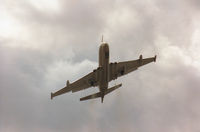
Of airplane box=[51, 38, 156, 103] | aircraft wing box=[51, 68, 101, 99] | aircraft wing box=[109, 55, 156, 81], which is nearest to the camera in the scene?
airplane box=[51, 38, 156, 103]

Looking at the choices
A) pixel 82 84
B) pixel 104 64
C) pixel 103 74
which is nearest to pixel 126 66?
pixel 103 74

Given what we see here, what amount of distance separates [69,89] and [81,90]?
14.6ft

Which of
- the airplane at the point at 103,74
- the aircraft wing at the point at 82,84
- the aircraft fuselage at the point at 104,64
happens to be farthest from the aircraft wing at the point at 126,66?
the aircraft wing at the point at 82,84

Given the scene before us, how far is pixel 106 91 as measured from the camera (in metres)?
138

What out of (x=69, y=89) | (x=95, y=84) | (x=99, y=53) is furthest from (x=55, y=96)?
(x=99, y=53)

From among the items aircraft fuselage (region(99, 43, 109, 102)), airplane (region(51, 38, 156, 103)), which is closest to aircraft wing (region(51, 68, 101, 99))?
airplane (region(51, 38, 156, 103))

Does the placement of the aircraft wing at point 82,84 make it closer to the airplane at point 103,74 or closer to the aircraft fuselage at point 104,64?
the airplane at point 103,74

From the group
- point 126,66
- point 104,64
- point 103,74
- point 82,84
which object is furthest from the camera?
point 82,84

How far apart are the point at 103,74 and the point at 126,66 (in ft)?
39.1

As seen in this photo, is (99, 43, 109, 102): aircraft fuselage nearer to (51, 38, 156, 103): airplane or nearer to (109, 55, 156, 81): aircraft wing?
(51, 38, 156, 103): airplane

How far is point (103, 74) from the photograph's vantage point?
131250 millimetres

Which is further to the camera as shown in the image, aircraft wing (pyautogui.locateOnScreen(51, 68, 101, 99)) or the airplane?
aircraft wing (pyautogui.locateOnScreen(51, 68, 101, 99))

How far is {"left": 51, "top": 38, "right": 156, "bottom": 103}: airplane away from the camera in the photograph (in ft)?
423

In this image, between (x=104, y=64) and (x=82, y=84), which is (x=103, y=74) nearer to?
(x=104, y=64)
